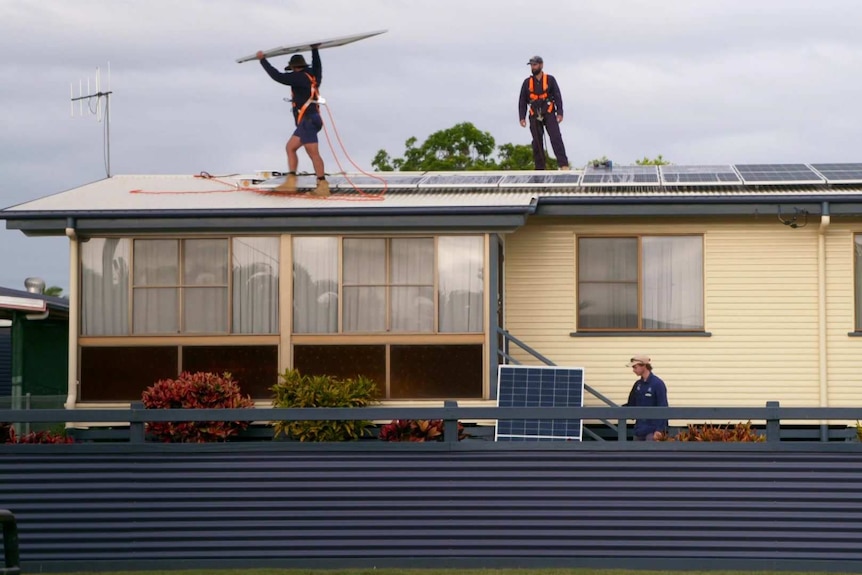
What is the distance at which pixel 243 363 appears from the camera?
16.3 metres

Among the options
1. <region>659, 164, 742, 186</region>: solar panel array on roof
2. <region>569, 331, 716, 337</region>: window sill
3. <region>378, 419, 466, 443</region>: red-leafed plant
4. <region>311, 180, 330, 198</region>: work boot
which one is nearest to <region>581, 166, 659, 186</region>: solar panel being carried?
<region>659, 164, 742, 186</region>: solar panel array on roof

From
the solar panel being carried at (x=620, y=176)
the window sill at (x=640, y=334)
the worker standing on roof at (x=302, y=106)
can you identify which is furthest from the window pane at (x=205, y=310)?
the solar panel being carried at (x=620, y=176)

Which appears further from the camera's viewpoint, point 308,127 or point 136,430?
point 308,127

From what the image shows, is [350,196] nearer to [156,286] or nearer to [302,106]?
[302,106]

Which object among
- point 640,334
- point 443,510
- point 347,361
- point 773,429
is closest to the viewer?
point 443,510

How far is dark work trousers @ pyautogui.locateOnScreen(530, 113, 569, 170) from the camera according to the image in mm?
20875

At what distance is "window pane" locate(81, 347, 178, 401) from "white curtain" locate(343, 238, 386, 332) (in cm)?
212

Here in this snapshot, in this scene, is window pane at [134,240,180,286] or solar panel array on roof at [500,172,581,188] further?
solar panel array on roof at [500,172,581,188]

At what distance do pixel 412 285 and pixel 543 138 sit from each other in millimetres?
5861

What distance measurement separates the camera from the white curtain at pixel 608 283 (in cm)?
1703

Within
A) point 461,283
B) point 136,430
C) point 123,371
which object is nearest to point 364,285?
point 461,283

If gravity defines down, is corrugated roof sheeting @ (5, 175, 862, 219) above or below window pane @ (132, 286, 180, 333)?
above

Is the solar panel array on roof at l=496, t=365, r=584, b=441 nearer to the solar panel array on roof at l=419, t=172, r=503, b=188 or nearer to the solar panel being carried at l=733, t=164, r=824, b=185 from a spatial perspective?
the solar panel array on roof at l=419, t=172, r=503, b=188

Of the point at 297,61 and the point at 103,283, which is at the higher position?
the point at 297,61
